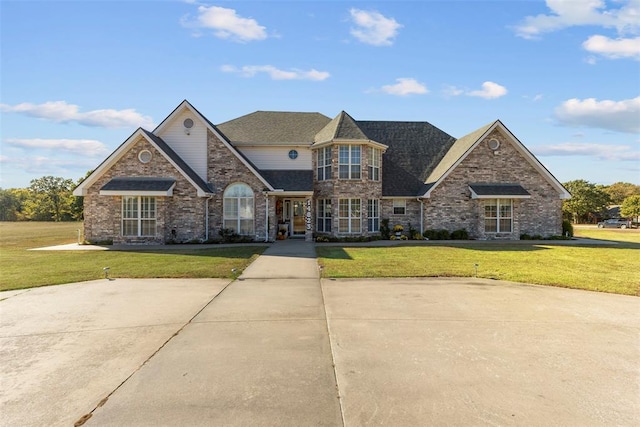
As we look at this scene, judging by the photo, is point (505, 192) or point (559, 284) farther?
point (505, 192)

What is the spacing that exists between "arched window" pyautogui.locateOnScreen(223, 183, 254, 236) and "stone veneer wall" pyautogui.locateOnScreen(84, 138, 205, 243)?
5.21 feet

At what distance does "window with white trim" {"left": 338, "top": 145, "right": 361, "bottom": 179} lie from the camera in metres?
22.4

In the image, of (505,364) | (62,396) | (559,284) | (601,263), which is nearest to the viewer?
(62,396)

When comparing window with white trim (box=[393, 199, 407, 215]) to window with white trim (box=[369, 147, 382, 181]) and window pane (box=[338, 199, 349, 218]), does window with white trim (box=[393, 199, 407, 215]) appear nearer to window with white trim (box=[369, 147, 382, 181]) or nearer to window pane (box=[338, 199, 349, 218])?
window with white trim (box=[369, 147, 382, 181])

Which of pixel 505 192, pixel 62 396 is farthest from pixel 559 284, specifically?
pixel 505 192

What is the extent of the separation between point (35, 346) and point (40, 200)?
85201 millimetres

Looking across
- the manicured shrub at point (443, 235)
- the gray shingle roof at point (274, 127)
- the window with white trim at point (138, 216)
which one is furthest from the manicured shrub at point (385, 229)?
the window with white trim at point (138, 216)

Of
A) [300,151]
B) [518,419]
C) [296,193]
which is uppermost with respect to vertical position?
[300,151]

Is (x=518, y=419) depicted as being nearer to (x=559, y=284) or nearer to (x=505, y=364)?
(x=505, y=364)

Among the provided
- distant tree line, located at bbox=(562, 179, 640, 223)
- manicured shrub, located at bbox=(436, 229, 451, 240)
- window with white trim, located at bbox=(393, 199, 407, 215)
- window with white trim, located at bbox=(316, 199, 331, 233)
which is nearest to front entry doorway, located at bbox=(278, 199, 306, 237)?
window with white trim, located at bbox=(316, 199, 331, 233)

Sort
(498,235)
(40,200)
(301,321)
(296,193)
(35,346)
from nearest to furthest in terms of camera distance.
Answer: (35,346) → (301,321) → (296,193) → (498,235) → (40,200)

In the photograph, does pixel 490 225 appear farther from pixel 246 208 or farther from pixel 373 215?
pixel 246 208

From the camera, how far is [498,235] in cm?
2408

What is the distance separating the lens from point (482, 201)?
2394 centimetres
